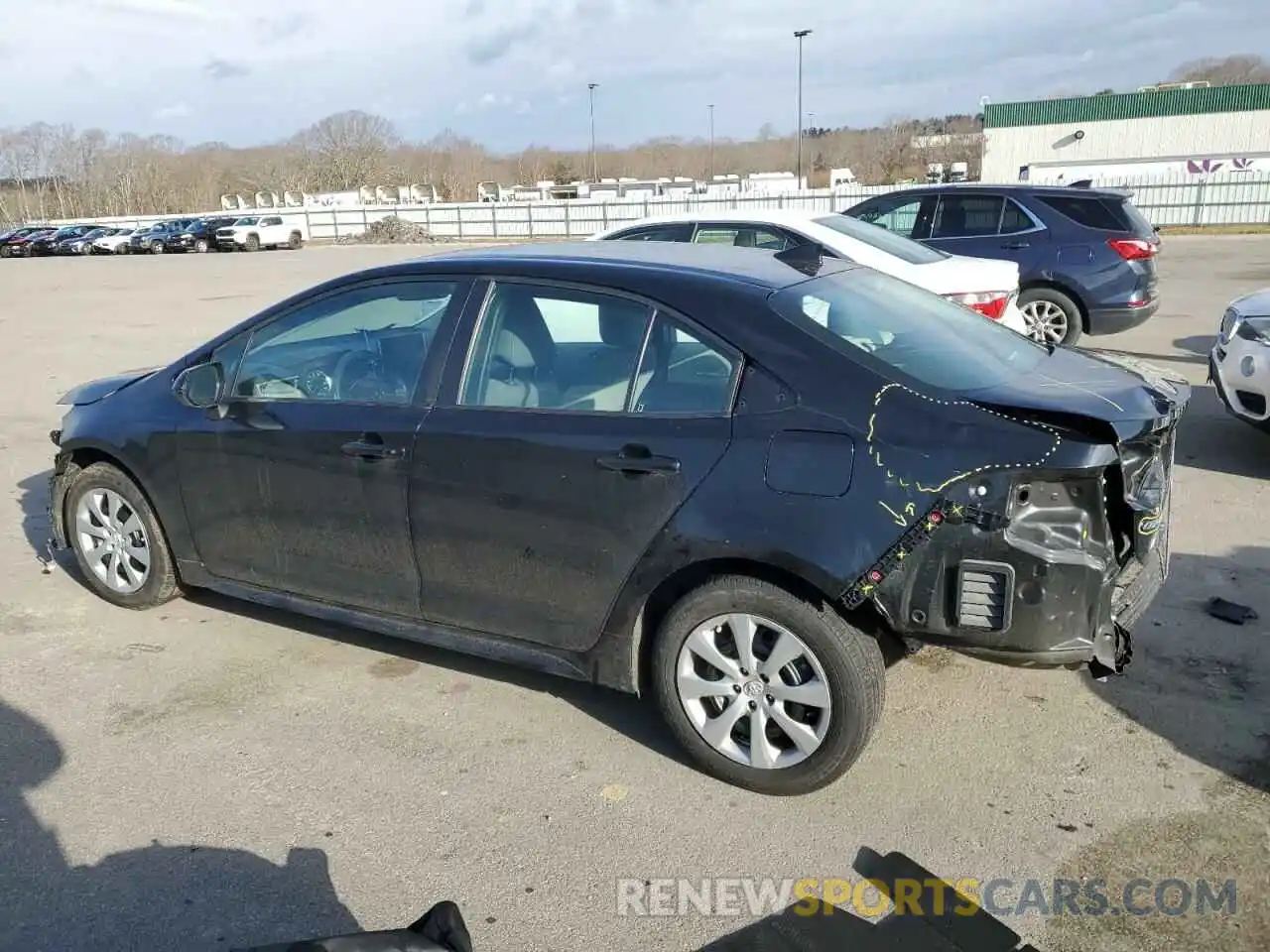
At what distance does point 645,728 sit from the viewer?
3.76 m

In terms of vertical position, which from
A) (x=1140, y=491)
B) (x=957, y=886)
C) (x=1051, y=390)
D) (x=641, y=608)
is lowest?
(x=957, y=886)

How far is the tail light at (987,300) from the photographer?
7.39 meters

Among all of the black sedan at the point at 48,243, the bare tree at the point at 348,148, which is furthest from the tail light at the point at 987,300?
the bare tree at the point at 348,148

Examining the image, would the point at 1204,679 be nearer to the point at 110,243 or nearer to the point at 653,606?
the point at 653,606

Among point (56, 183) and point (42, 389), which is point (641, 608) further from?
point (56, 183)

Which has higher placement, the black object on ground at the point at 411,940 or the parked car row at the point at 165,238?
the parked car row at the point at 165,238

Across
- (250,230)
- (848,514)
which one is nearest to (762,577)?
(848,514)

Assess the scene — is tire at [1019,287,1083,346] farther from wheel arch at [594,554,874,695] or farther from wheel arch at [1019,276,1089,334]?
wheel arch at [594,554,874,695]

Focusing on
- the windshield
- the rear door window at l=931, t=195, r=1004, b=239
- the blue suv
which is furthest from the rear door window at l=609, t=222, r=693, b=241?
the rear door window at l=931, t=195, r=1004, b=239

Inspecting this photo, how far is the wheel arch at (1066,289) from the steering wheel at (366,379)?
789cm

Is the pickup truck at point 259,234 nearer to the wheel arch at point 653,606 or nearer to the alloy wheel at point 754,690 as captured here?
the wheel arch at point 653,606

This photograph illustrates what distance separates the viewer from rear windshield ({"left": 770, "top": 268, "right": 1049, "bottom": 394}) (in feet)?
10.6

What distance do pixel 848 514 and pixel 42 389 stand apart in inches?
411

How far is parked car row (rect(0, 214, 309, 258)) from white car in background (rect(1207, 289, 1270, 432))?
139ft
